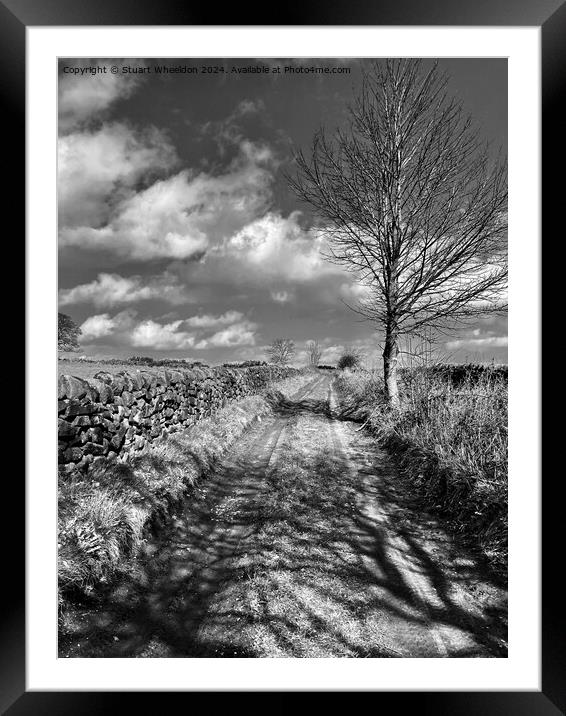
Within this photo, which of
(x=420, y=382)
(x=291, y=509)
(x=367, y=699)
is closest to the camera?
(x=367, y=699)

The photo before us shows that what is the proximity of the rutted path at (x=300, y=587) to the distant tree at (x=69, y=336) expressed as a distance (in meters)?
2.60

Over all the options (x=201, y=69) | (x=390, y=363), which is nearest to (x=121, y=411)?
(x=201, y=69)

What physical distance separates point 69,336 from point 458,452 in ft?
18.3

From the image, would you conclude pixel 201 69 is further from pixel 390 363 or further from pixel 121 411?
pixel 390 363

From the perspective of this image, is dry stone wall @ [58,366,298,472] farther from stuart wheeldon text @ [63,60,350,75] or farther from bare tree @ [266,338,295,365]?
→ bare tree @ [266,338,295,365]

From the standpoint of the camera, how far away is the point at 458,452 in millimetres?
5062

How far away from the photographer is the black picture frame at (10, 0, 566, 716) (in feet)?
Result: 7.12

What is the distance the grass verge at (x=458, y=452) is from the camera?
155 inches

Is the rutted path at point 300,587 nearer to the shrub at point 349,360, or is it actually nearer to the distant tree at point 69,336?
the distant tree at point 69,336
